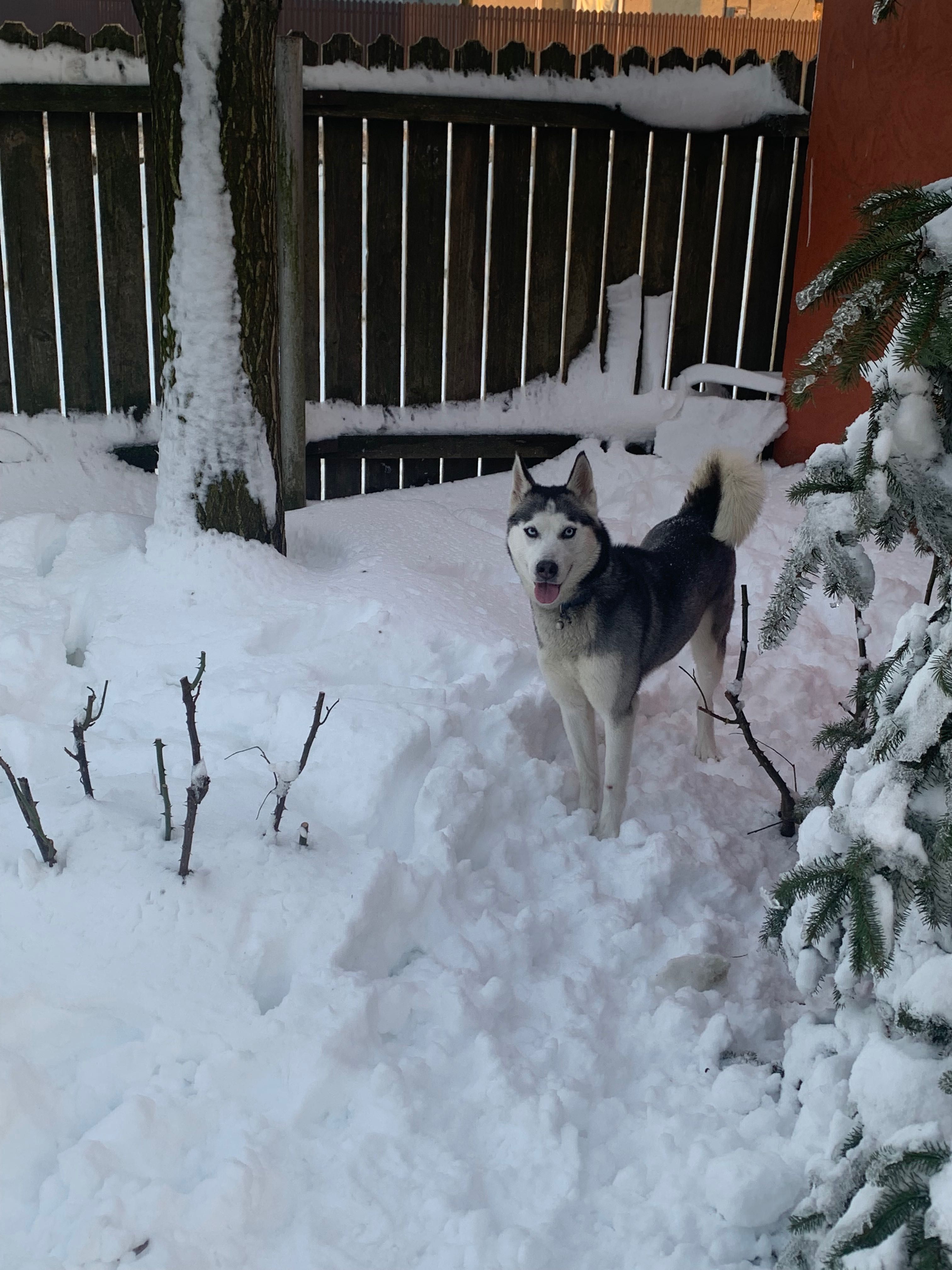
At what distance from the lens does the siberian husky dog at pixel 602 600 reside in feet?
11.8

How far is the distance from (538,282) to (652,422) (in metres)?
1.18

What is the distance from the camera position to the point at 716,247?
6785 mm

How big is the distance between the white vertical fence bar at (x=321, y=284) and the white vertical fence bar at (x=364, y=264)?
0.73 ft

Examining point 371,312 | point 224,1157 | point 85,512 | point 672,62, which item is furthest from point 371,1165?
point 672,62

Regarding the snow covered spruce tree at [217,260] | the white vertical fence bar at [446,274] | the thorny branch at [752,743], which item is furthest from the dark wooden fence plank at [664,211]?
the thorny branch at [752,743]

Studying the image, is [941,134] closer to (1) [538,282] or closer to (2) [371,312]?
(1) [538,282]

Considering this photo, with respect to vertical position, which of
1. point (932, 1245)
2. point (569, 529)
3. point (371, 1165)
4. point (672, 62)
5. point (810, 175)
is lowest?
point (371, 1165)

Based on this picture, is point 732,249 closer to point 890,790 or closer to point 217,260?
point 217,260

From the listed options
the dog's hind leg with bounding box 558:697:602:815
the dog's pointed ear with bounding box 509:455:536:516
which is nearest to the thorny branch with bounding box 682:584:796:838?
the dog's hind leg with bounding box 558:697:602:815

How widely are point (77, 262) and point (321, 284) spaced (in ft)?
4.74

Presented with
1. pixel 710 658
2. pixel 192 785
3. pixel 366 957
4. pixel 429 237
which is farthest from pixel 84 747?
pixel 429 237

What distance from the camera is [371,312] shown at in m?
6.45

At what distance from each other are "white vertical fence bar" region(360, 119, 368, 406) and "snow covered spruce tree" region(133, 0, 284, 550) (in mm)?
1879

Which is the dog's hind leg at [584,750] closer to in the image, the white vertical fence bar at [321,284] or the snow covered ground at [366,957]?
the snow covered ground at [366,957]
